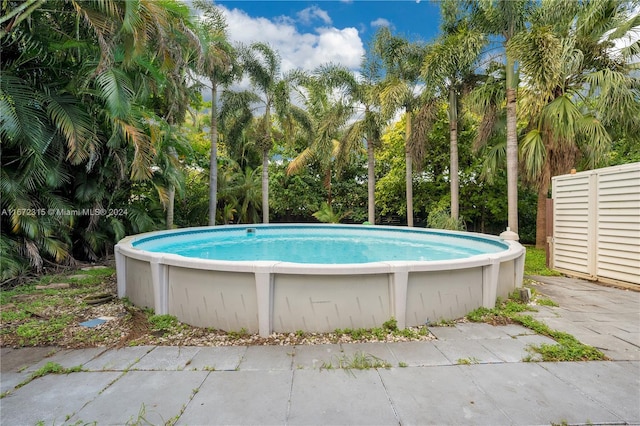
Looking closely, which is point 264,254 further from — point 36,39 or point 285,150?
point 285,150

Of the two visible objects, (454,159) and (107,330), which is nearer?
(107,330)

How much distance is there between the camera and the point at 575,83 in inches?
369

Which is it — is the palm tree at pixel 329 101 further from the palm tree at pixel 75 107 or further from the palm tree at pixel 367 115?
the palm tree at pixel 75 107

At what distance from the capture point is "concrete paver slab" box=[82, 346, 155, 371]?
2.89m

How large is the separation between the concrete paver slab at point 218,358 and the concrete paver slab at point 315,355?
0.57 m

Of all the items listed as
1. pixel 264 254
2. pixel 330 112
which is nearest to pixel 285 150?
pixel 330 112

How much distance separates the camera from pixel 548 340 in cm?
339

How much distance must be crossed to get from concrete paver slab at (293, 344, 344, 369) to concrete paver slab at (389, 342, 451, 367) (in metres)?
0.59

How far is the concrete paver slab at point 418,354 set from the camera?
2.94 meters

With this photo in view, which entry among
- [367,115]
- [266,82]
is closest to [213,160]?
[266,82]

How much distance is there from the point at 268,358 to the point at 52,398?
1714 millimetres

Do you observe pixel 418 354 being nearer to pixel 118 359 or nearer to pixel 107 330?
pixel 118 359

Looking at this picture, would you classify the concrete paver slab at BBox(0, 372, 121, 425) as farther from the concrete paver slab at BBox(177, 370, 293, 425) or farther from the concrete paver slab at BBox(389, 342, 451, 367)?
the concrete paver slab at BBox(389, 342, 451, 367)

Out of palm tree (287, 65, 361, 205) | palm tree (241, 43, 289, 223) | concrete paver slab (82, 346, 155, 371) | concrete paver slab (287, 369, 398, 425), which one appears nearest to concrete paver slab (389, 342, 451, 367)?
concrete paver slab (287, 369, 398, 425)
